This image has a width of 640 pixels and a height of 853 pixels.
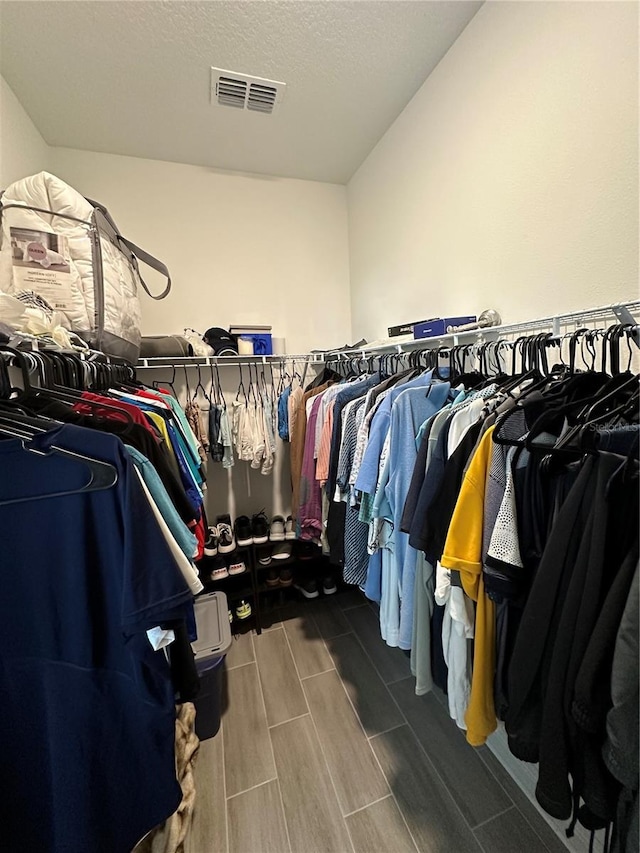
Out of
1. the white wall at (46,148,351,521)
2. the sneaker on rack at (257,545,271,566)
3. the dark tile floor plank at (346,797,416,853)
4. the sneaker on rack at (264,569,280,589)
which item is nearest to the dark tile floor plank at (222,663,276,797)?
the dark tile floor plank at (346,797,416,853)

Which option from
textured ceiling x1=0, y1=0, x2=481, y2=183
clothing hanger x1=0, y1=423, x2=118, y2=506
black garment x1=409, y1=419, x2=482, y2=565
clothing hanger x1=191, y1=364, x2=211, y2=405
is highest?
textured ceiling x1=0, y1=0, x2=481, y2=183

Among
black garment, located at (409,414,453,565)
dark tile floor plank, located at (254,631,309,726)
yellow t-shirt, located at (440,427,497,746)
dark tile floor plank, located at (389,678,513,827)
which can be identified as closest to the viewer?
yellow t-shirt, located at (440,427,497,746)

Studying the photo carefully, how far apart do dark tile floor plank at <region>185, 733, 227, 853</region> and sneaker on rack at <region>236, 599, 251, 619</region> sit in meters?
0.62

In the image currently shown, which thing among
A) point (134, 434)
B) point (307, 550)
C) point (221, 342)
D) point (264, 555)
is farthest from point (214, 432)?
point (134, 434)

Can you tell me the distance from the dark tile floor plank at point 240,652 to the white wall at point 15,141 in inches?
101

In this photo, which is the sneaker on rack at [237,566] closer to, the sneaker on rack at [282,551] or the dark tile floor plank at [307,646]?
the sneaker on rack at [282,551]

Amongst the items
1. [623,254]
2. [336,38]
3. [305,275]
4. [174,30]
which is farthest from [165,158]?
[623,254]

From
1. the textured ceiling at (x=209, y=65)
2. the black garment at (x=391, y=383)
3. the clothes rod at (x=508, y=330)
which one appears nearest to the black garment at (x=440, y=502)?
the clothes rod at (x=508, y=330)

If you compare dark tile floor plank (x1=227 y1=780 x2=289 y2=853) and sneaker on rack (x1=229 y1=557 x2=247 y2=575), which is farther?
sneaker on rack (x1=229 y1=557 x2=247 y2=575)

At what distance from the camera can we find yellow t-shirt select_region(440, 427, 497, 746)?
2.58 ft

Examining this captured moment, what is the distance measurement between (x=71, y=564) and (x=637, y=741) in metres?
1.05

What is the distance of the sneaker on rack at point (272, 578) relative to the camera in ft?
7.14

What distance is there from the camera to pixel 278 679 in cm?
174

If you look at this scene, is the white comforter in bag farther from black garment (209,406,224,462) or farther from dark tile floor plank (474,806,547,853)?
dark tile floor plank (474,806,547,853)
